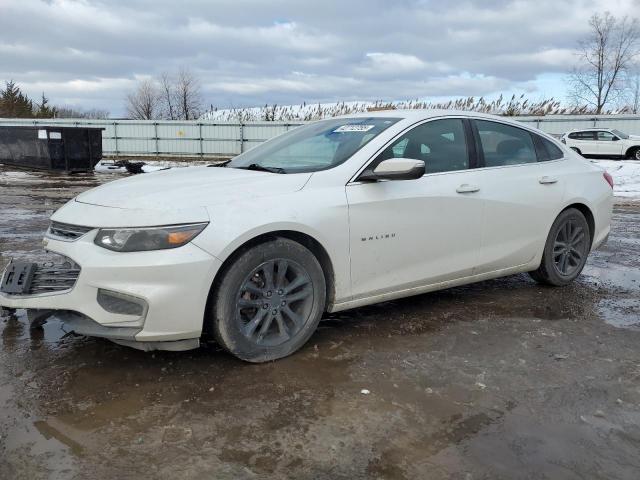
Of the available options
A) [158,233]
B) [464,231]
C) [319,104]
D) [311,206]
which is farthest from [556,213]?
[319,104]

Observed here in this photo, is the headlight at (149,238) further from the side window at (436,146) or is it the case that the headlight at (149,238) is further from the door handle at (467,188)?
the door handle at (467,188)

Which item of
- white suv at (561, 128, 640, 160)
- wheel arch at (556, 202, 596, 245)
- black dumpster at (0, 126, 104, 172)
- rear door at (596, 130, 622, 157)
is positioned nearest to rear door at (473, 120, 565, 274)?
wheel arch at (556, 202, 596, 245)

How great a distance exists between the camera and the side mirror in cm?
365

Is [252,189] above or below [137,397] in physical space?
above

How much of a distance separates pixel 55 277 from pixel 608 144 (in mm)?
26004

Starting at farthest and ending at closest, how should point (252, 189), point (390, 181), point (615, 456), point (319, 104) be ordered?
point (319, 104) < point (390, 181) < point (252, 189) < point (615, 456)

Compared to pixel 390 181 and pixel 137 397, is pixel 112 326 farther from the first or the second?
pixel 390 181

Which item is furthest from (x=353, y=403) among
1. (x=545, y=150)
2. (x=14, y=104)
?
(x=14, y=104)

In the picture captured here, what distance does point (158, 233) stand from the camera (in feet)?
10.2

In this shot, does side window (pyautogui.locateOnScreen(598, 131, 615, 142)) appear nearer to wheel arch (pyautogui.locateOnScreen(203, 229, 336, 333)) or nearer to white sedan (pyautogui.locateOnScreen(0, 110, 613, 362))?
white sedan (pyautogui.locateOnScreen(0, 110, 613, 362))

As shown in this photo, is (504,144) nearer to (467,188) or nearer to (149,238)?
(467,188)

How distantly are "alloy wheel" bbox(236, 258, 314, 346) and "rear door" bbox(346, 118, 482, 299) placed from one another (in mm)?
404

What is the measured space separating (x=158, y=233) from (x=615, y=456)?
8.24 ft

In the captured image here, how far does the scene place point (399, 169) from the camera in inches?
144
